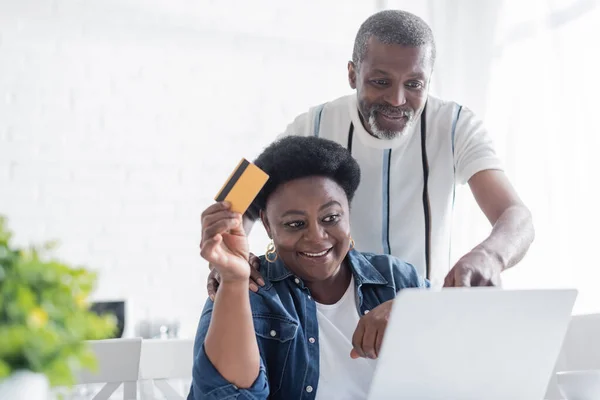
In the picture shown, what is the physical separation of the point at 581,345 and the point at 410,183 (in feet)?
1.76

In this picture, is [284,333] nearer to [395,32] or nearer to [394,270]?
[394,270]

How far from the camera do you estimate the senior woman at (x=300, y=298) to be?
4.06 feet

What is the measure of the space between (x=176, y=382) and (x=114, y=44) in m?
1.50

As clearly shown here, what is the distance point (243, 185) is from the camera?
0.94 metres

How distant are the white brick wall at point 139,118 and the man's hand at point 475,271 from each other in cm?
212

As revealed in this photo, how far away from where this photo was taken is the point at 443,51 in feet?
11.3

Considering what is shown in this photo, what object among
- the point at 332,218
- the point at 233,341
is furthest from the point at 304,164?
the point at 233,341

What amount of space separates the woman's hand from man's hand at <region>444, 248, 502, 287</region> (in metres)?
0.34

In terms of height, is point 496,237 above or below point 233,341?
above

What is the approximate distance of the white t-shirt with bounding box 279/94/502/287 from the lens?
6.00 feet

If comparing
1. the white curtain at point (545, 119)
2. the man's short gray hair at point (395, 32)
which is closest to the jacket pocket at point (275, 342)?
the man's short gray hair at point (395, 32)

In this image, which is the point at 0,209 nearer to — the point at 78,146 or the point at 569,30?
the point at 78,146

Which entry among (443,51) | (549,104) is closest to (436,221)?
(549,104)

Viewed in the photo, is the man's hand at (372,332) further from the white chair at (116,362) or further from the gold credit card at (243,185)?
the white chair at (116,362)
